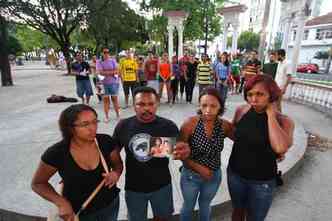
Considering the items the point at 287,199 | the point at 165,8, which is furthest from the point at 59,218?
the point at 165,8

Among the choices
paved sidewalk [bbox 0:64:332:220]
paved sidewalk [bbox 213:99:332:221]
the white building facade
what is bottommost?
paved sidewalk [bbox 213:99:332:221]

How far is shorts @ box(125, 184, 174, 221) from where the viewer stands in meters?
1.92

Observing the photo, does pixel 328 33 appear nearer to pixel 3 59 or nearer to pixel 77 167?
pixel 3 59

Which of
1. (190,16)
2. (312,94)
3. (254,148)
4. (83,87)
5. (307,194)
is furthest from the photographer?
(190,16)

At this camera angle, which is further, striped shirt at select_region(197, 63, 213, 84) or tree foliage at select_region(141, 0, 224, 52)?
tree foliage at select_region(141, 0, 224, 52)

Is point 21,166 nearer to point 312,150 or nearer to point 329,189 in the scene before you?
point 329,189

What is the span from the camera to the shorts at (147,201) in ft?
6.31

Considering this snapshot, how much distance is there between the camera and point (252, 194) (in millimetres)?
1964

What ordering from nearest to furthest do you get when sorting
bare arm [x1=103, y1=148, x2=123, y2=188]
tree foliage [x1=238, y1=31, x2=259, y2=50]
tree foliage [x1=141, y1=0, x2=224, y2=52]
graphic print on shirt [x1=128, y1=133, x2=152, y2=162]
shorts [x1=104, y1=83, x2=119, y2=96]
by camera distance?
bare arm [x1=103, y1=148, x2=123, y2=188]
graphic print on shirt [x1=128, y1=133, x2=152, y2=162]
shorts [x1=104, y1=83, x2=119, y2=96]
tree foliage [x1=141, y1=0, x2=224, y2=52]
tree foliage [x1=238, y1=31, x2=259, y2=50]

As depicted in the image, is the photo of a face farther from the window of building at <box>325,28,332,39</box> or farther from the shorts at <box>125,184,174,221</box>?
the window of building at <box>325,28,332,39</box>

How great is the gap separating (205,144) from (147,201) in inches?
27.0

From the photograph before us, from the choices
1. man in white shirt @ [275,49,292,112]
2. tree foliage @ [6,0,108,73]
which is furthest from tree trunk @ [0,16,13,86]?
man in white shirt @ [275,49,292,112]

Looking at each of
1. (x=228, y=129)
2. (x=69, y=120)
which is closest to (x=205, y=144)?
(x=228, y=129)

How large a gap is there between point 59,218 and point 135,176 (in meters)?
0.60
